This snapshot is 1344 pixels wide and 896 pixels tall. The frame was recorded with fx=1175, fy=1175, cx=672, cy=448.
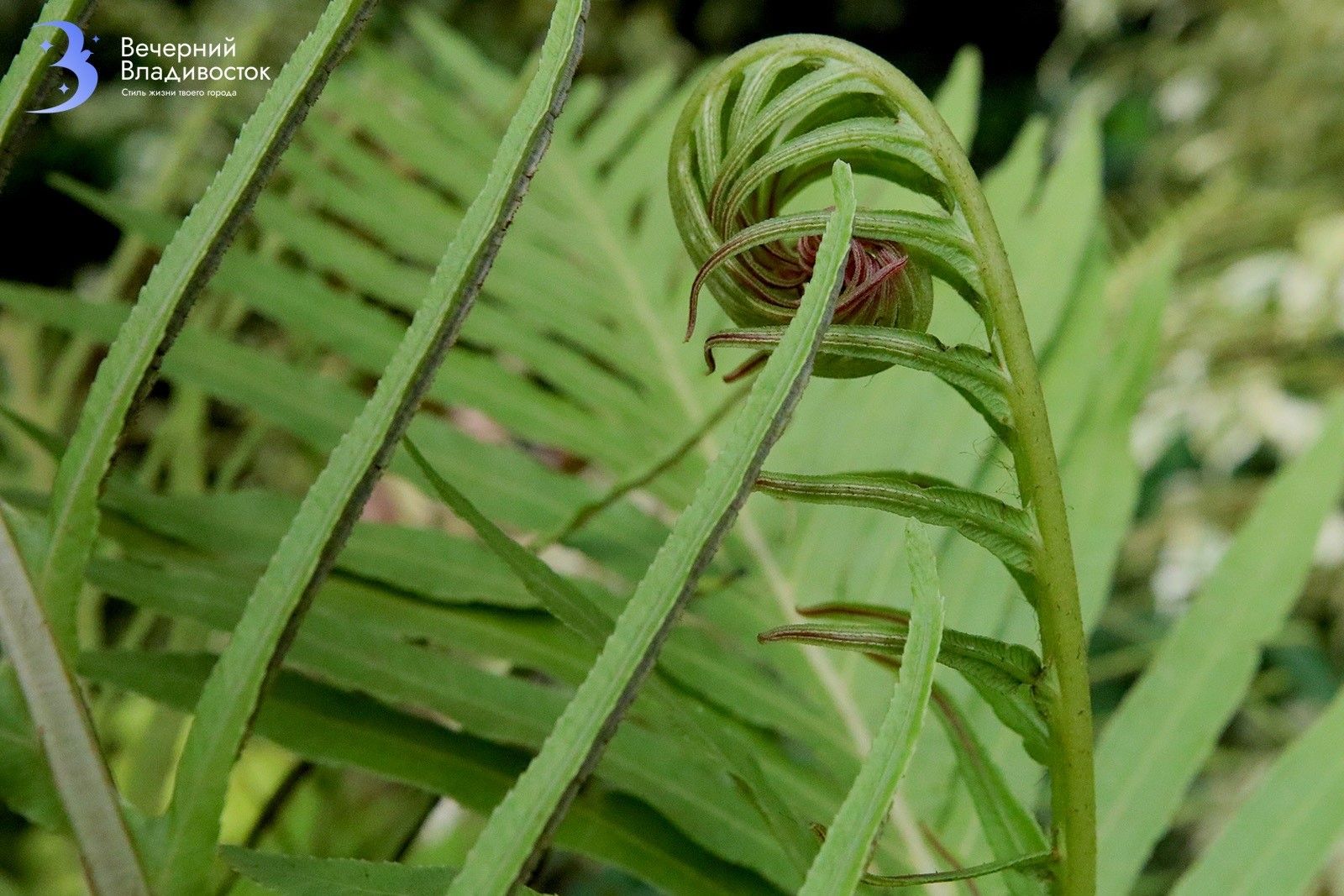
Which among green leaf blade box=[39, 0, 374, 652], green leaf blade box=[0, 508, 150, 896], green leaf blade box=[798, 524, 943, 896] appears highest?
green leaf blade box=[39, 0, 374, 652]

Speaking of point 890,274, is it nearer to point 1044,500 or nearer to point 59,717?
point 1044,500

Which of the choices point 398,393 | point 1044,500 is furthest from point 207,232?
point 1044,500

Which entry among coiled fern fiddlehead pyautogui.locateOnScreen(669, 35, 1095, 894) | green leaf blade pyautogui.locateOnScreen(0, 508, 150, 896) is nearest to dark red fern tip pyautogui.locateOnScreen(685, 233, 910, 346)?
coiled fern fiddlehead pyautogui.locateOnScreen(669, 35, 1095, 894)

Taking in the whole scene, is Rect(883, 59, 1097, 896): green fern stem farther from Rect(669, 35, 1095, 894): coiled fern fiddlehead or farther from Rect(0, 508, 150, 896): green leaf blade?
Rect(0, 508, 150, 896): green leaf blade

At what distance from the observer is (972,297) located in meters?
0.21

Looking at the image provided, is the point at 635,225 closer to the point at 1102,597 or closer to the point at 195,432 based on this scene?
the point at 195,432

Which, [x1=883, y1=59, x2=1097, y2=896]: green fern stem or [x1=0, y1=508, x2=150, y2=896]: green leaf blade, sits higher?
[x1=883, y1=59, x2=1097, y2=896]: green fern stem

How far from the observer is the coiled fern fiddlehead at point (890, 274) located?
201mm

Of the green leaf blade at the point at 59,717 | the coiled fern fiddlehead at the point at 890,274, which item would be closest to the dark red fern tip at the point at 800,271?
the coiled fern fiddlehead at the point at 890,274

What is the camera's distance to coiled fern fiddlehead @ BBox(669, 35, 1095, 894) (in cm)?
20

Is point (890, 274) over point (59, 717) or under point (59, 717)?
over

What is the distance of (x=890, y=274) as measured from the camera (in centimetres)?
21

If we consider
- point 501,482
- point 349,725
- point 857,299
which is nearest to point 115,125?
point 501,482

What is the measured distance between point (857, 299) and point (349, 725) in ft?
0.64
